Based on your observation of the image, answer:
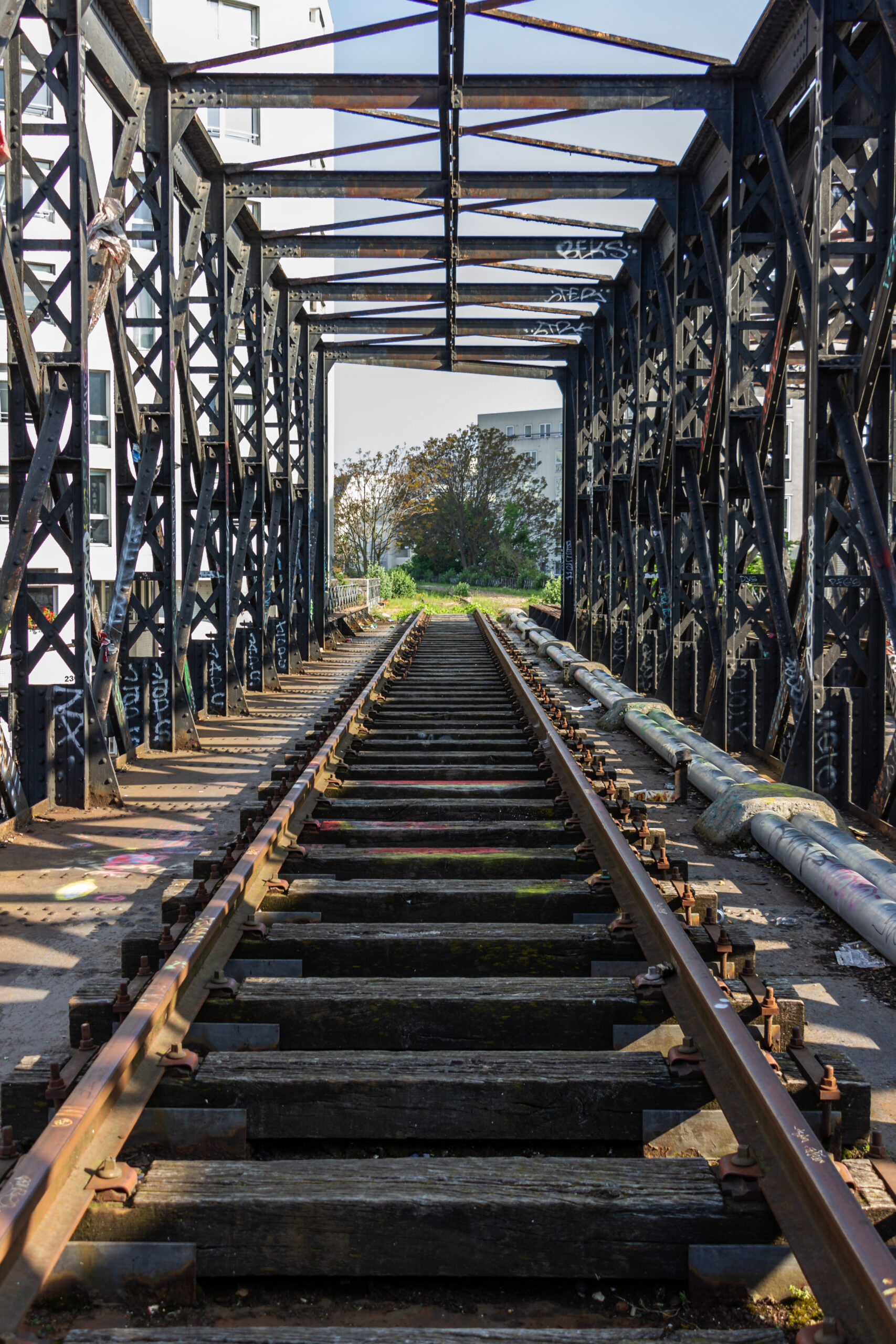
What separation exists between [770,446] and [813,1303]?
9994 millimetres

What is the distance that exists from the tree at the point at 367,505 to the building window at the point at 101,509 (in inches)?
1072

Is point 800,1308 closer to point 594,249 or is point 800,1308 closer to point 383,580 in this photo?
point 594,249

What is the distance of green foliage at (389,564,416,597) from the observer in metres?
53.0

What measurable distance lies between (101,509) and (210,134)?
36.5ft


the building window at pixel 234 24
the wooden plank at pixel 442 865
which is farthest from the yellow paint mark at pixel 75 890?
the building window at pixel 234 24

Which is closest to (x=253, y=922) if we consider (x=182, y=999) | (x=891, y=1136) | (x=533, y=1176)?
(x=182, y=999)

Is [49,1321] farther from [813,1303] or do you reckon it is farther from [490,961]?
[490,961]

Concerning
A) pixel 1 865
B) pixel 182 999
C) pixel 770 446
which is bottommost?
pixel 1 865

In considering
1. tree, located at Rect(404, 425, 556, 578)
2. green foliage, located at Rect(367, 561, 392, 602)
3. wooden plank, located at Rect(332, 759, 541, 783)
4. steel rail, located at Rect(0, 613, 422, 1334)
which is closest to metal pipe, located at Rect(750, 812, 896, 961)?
wooden plank, located at Rect(332, 759, 541, 783)

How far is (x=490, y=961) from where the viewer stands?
4168mm

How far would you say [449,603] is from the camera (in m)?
49.4

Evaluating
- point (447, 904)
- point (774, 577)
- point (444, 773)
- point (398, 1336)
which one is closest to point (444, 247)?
point (774, 577)

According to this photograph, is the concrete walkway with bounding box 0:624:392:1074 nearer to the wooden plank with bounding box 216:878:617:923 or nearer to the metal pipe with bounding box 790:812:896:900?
the wooden plank with bounding box 216:878:617:923

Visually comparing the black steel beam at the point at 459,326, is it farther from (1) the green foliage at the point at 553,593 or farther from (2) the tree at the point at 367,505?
(2) the tree at the point at 367,505
